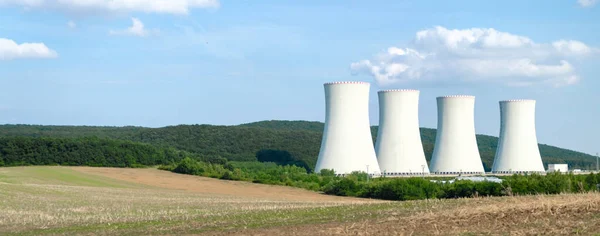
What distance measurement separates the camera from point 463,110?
163ft

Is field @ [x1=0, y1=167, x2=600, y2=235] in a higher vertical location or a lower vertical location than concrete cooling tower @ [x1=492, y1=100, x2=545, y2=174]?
lower

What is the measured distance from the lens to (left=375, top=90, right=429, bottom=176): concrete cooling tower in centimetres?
4666

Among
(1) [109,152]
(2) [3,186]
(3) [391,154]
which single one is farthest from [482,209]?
(1) [109,152]

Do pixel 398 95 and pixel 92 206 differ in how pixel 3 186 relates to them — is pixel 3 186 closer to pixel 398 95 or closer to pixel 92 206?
pixel 92 206

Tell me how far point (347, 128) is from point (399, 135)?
18.6 feet

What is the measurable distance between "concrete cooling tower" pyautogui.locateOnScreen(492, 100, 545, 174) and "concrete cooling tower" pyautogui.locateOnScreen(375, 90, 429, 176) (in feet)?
19.2

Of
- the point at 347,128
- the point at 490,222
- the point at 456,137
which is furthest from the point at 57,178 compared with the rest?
the point at 490,222

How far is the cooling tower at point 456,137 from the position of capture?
49.6 meters

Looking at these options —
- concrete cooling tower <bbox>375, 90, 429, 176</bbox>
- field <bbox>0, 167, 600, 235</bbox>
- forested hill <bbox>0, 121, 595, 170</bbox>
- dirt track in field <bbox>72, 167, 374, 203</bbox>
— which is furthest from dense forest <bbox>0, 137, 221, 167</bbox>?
field <bbox>0, 167, 600, 235</bbox>

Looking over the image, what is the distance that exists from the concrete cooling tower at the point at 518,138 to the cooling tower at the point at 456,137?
223 centimetres

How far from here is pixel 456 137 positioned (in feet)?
164

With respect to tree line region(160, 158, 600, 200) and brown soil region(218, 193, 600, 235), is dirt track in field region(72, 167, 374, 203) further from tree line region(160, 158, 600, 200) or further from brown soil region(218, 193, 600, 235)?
brown soil region(218, 193, 600, 235)

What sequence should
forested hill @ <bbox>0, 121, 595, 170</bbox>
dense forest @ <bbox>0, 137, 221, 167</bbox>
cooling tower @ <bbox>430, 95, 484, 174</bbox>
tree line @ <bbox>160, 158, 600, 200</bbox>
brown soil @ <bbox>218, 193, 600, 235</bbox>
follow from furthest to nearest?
1. forested hill @ <bbox>0, 121, 595, 170</bbox>
2. dense forest @ <bbox>0, 137, 221, 167</bbox>
3. cooling tower @ <bbox>430, 95, 484, 174</bbox>
4. tree line @ <bbox>160, 158, 600, 200</bbox>
5. brown soil @ <bbox>218, 193, 600, 235</bbox>

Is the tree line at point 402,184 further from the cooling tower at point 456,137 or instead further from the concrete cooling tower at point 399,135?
the cooling tower at point 456,137
